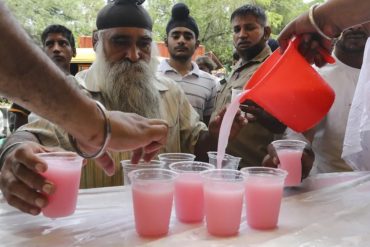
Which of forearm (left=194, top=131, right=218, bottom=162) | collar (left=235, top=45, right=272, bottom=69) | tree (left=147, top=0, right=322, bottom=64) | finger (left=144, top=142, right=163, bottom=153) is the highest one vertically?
tree (left=147, top=0, right=322, bottom=64)

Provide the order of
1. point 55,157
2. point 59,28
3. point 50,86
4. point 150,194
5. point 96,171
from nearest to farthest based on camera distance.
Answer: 1. point 50,86
2. point 150,194
3. point 55,157
4. point 96,171
5. point 59,28

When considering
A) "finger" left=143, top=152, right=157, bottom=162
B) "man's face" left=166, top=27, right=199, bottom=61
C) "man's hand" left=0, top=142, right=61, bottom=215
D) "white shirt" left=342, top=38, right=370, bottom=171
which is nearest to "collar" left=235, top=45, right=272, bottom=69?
"man's face" left=166, top=27, right=199, bottom=61

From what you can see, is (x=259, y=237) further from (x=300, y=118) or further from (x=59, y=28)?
(x=59, y=28)

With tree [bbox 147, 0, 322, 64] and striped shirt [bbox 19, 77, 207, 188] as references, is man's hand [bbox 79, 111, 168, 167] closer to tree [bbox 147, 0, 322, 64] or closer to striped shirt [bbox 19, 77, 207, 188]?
striped shirt [bbox 19, 77, 207, 188]

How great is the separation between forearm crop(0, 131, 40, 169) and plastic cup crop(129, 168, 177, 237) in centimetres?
77

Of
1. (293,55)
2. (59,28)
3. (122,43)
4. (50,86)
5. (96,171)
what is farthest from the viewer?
(59,28)

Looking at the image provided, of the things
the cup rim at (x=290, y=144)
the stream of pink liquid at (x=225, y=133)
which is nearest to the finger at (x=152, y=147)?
the stream of pink liquid at (x=225, y=133)

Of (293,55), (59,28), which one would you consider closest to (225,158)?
(293,55)

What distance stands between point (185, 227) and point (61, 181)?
1.46 feet

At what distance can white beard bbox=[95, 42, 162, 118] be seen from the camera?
8.20 feet

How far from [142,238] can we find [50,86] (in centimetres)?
55

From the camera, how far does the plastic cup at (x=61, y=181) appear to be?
1.34 meters

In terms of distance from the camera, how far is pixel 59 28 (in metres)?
4.24

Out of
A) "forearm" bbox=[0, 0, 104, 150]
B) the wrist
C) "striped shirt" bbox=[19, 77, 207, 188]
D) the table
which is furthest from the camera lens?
"striped shirt" bbox=[19, 77, 207, 188]
